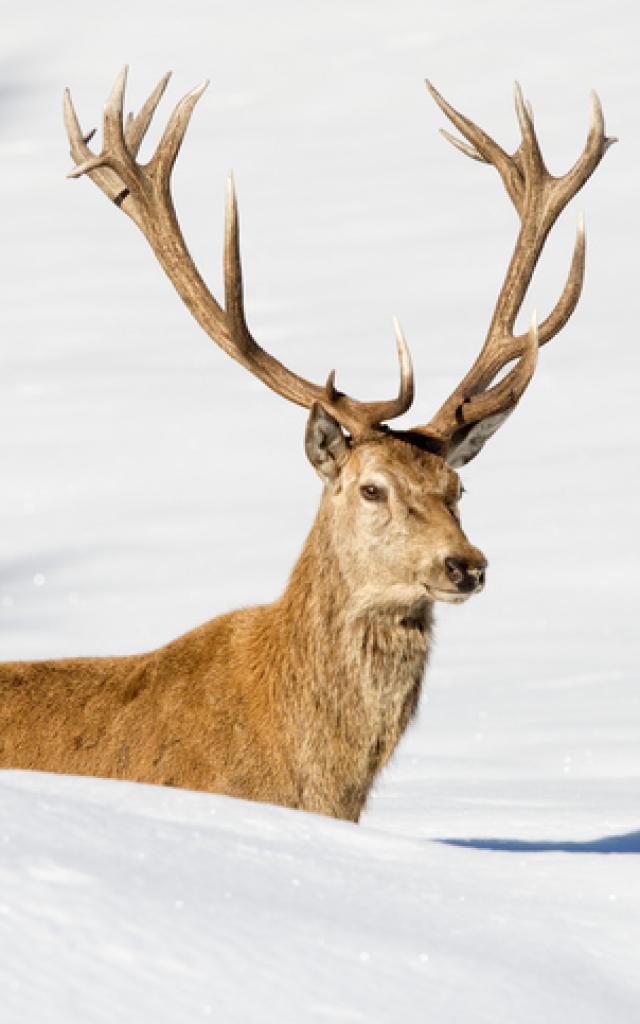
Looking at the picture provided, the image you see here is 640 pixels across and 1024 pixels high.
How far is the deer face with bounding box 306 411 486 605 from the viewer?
7031mm

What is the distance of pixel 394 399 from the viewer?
7.82m

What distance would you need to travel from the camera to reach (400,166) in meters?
31.8

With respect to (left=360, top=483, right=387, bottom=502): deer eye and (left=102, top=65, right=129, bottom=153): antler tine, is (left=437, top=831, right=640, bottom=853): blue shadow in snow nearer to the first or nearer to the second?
(left=360, top=483, right=387, bottom=502): deer eye

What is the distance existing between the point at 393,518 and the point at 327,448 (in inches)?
16.9

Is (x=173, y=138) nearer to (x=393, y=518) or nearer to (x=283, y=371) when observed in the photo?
(x=283, y=371)

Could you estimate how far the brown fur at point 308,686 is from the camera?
7.12 meters

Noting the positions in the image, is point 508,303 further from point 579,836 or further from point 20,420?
point 20,420

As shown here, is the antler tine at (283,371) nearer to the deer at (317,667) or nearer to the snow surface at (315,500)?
the deer at (317,667)

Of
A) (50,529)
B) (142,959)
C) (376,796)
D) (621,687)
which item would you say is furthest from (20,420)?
(142,959)

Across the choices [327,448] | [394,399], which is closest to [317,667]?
[327,448]

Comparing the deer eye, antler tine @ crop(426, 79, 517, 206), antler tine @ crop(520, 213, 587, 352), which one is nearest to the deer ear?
the deer eye

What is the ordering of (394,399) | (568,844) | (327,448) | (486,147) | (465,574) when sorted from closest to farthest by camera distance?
(465,574) < (327,448) < (394,399) < (568,844) < (486,147)

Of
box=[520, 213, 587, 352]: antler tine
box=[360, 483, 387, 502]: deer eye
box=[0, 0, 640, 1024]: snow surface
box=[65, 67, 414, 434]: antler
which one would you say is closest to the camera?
box=[0, 0, 640, 1024]: snow surface

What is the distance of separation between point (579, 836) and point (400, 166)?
963 inches
